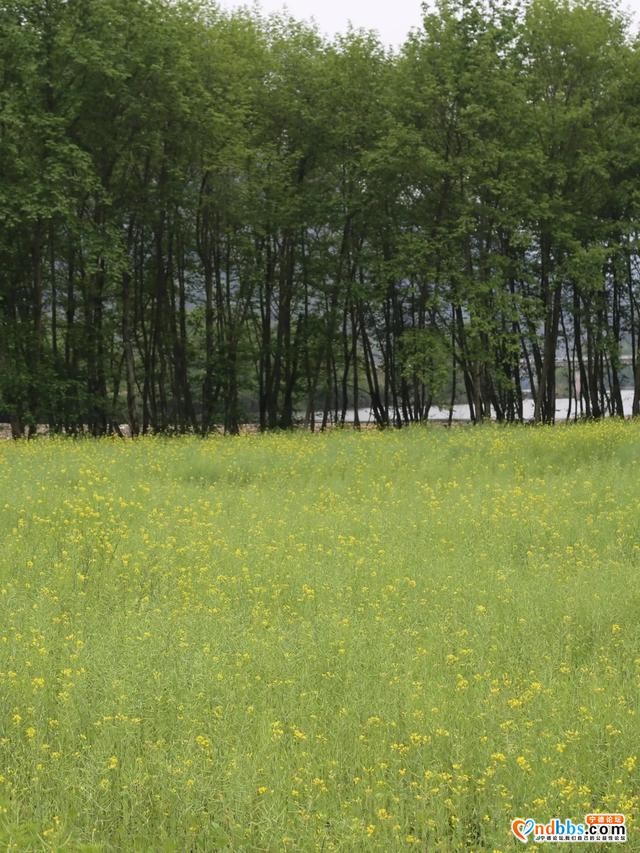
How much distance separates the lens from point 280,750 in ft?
21.5

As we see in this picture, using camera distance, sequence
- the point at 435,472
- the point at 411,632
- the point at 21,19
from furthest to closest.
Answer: the point at 21,19, the point at 435,472, the point at 411,632

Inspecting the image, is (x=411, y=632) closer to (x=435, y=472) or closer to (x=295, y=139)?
(x=435, y=472)

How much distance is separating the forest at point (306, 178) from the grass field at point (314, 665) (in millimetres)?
19310

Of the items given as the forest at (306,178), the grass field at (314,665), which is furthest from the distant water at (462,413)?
the grass field at (314,665)

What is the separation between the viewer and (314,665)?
317 inches

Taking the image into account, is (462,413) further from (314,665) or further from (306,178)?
(314,665)

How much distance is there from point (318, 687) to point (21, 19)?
28.9 metres

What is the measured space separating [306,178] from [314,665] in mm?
34212

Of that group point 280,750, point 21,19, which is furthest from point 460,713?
point 21,19

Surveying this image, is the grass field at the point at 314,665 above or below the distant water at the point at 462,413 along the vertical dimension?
below

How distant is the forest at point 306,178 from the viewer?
32.1 m
